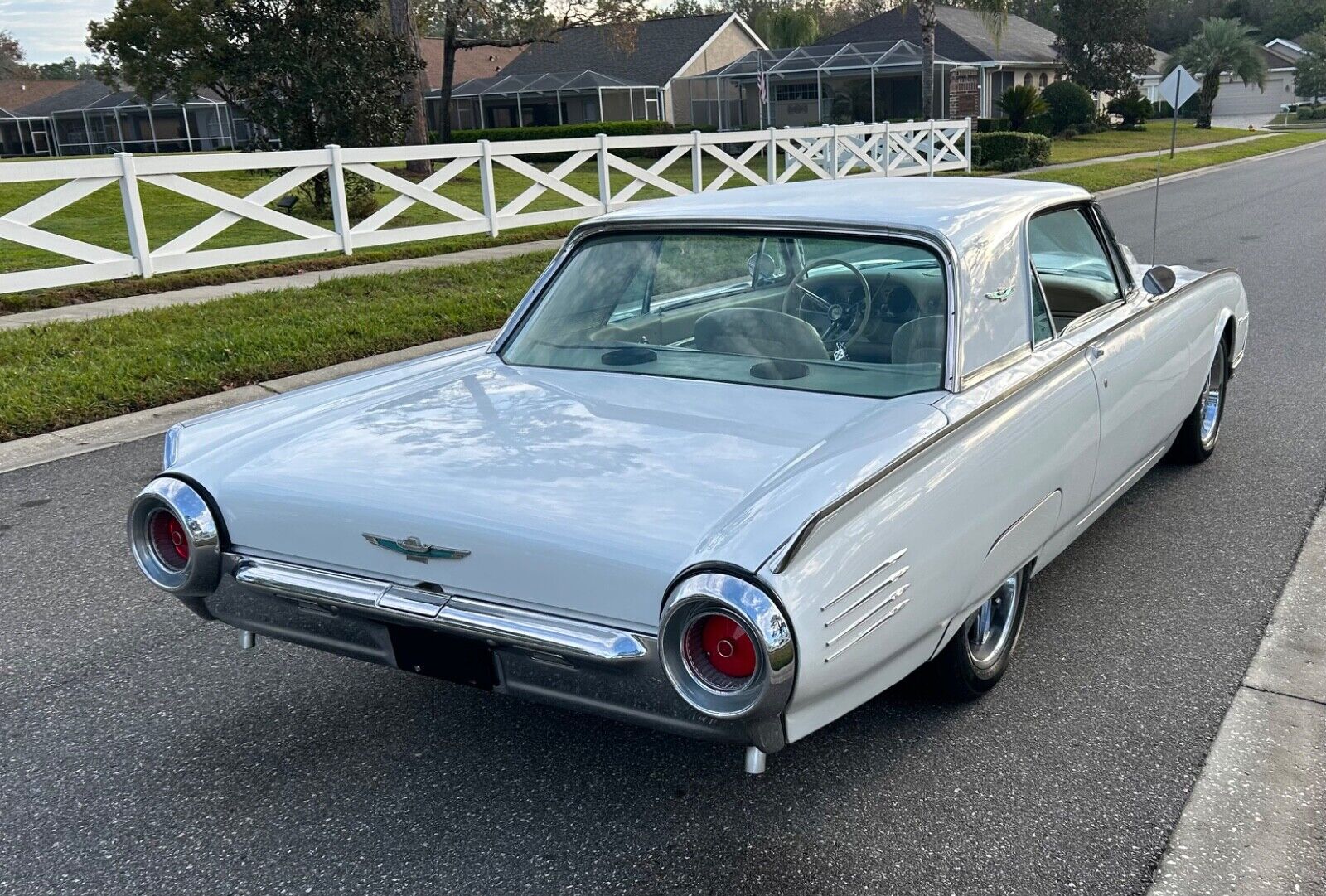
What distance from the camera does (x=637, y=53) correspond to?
166ft

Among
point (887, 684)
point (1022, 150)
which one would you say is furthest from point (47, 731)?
point (1022, 150)

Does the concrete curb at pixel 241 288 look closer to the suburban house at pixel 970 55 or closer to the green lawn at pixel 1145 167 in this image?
the green lawn at pixel 1145 167

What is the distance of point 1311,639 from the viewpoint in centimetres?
382

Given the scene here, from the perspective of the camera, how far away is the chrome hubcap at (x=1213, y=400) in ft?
18.1

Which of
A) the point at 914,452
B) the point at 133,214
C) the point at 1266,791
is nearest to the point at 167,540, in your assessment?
the point at 914,452

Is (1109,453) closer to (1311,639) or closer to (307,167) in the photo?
(1311,639)

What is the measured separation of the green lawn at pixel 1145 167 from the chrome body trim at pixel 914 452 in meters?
13.1

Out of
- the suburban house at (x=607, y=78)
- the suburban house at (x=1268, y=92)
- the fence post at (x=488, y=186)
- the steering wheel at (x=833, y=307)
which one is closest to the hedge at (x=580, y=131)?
the suburban house at (x=607, y=78)

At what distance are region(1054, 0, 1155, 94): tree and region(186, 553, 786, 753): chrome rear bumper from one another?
2145 inches

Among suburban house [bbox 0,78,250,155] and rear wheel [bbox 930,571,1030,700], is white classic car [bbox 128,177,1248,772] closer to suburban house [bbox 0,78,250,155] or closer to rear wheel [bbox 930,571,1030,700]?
rear wheel [bbox 930,571,1030,700]

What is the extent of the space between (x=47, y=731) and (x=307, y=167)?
10.8 meters

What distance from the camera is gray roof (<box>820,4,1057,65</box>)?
48.7 metres

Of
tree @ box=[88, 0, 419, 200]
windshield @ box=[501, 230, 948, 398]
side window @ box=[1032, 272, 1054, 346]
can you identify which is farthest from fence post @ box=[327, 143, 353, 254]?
side window @ box=[1032, 272, 1054, 346]

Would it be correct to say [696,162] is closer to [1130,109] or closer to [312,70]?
[312,70]
